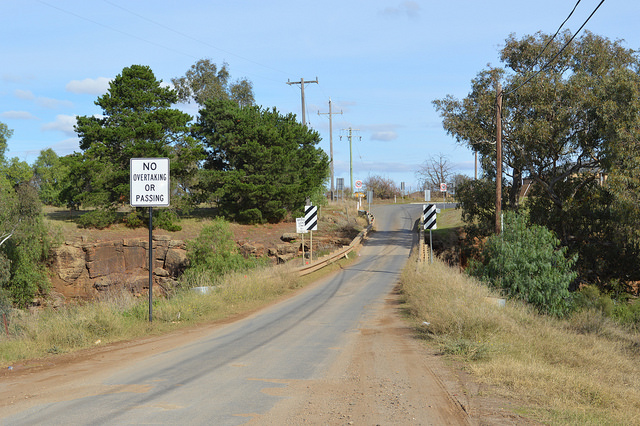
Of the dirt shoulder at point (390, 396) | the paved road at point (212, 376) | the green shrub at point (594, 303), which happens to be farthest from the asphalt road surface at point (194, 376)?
the green shrub at point (594, 303)

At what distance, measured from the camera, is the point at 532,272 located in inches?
856

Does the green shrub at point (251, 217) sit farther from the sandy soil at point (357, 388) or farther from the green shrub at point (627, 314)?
the sandy soil at point (357, 388)

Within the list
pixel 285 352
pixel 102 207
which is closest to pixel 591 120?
pixel 285 352

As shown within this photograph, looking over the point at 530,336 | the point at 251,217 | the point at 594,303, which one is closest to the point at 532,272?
the point at 594,303

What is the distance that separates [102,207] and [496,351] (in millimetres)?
36030

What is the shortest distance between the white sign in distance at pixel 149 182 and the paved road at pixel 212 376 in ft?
11.3

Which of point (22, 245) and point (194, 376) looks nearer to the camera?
point (194, 376)

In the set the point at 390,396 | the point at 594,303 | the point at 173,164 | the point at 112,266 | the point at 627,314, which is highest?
the point at 173,164

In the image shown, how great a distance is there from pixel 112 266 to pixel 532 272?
27.0 m

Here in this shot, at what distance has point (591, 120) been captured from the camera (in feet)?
99.2

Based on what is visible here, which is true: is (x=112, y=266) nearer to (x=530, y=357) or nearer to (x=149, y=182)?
(x=149, y=182)

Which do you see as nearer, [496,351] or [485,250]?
[496,351]

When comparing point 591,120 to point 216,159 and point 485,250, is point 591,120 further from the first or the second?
point 216,159

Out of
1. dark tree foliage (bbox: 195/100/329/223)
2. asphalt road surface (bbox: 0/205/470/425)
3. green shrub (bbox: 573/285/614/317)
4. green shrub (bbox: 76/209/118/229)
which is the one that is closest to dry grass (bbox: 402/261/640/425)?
asphalt road surface (bbox: 0/205/470/425)
